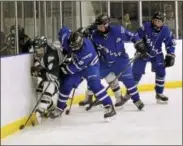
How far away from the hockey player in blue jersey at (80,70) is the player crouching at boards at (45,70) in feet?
0.36

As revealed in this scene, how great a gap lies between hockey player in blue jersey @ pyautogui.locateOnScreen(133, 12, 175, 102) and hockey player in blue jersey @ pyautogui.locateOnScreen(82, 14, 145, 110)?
0.48 m

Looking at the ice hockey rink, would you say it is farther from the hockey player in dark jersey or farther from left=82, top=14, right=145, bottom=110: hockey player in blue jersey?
the hockey player in dark jersey

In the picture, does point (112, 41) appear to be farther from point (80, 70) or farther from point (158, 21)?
point (158, 21)

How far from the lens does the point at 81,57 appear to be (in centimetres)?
498

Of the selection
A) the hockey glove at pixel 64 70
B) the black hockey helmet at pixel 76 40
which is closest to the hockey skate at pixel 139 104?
the hockey glove at pixel 64 70

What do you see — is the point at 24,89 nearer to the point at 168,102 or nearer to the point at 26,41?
the point at 26,41

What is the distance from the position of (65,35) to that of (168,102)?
5.58 ft

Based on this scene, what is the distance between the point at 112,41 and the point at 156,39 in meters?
0.74

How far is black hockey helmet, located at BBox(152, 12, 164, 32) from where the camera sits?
5777mm

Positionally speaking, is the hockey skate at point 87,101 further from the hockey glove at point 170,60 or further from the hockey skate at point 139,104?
the hockey glove at point 170,60

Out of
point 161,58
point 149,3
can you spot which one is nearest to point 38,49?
point 161,58

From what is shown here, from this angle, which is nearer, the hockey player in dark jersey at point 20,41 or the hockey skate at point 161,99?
the hockey player in dark jersey at point 20,41

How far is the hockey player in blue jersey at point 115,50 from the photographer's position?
213 inches

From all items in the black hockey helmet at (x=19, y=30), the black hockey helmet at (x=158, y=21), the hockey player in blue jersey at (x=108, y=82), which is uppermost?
the black hockey helmet at (x=158, y=21)
